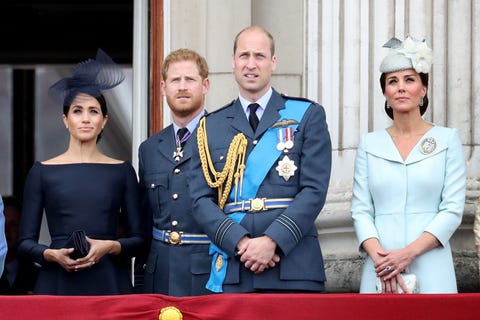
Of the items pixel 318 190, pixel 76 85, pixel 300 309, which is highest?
pixel 76 85

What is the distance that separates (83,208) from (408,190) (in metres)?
1.35

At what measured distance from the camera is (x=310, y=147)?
5.87 meters

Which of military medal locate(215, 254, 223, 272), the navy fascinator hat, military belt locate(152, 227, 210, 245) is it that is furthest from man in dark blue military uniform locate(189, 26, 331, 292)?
the navy fascinator hat

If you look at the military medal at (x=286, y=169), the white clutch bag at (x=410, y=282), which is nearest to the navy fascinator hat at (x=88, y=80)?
the military medal at (x=286, y=169)

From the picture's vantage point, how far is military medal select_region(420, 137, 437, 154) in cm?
603

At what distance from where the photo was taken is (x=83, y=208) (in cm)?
632

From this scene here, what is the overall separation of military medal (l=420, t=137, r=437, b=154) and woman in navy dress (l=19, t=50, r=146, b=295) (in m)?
1.24

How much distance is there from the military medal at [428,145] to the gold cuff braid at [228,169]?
702 mm

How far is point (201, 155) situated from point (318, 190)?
0.52m

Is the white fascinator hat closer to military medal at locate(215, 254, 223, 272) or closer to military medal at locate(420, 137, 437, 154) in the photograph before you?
military medal at locate(420, 137, 437, 154)

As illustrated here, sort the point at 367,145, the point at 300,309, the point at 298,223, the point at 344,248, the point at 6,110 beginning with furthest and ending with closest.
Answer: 1. the point at 6,110
2. the point at 344,248
3. the point at 367,145
4. the point at 298,223
5. the point at 300,309

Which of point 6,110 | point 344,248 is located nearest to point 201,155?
point 344,248

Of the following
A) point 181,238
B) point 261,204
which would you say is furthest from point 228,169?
point 181,238

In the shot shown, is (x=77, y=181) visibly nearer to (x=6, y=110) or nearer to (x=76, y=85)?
(x=76, y=85)
